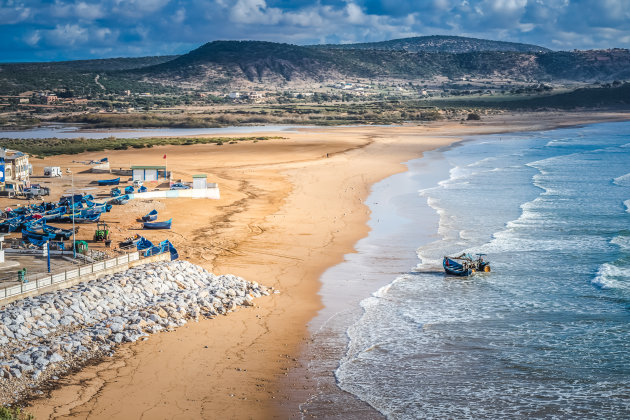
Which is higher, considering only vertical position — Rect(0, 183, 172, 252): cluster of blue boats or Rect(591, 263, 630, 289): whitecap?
Rect(0, 183, 172, 252): cluster of blue boats

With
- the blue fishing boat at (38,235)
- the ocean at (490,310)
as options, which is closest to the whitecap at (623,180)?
the ocean at (490,310)

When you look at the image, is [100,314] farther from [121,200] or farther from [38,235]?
[121,200]

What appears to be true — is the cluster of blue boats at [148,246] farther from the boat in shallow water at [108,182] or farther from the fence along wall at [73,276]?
the boat in shallow water at [108,182]

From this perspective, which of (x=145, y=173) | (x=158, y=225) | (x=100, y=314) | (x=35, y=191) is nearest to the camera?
(x=100, y=314)

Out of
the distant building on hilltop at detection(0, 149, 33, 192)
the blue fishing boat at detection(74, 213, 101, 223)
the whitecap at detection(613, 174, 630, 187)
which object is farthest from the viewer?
the whitecap at detection(613, 174, 630, 187)

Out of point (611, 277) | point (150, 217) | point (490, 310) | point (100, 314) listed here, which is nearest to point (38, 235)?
point (150, 217)

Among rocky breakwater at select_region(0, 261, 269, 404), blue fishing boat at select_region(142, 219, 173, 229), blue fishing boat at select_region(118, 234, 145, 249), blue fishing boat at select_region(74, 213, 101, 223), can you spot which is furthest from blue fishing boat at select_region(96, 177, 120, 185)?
rocky breakwater at select_region(0, 261, 269, 404)

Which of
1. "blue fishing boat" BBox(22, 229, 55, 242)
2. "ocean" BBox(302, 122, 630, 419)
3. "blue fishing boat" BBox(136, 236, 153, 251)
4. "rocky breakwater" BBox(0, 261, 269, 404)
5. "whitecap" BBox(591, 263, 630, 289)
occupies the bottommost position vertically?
"ocean" BBox(302, 122, 630, 419)

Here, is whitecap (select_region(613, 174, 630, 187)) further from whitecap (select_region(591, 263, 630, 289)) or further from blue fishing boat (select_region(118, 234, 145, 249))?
blue fishing boat (select_region(118, 234, 145, 249))
